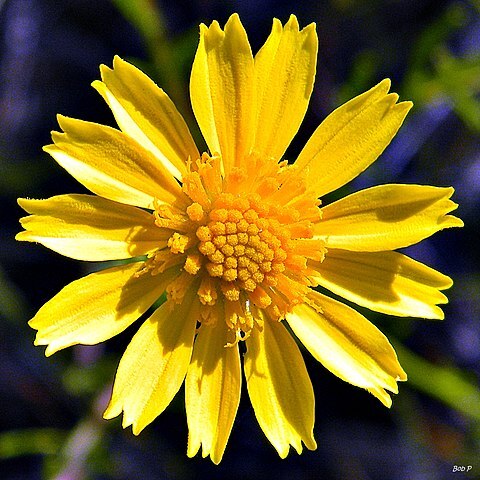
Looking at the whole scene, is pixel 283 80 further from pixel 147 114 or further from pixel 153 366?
pixel 153 366

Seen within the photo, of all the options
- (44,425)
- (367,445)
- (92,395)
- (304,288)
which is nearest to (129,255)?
(304,288)

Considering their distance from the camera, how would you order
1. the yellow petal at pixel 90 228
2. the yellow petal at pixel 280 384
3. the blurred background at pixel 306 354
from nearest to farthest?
1. the yellow petal at pixel 90 228
2. the yellow petal at pixel 280 384
3. the blurred background at pixel 306 354

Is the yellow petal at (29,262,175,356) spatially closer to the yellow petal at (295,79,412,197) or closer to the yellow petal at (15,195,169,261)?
the yellow petal at (15,195,169,261)

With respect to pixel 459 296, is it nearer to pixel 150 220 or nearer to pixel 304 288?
pixel 304 288

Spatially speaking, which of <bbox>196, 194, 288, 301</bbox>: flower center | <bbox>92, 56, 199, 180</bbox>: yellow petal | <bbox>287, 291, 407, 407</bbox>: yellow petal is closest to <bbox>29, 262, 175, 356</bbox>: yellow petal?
<bbox>196, 194, 288, 301</bbox>: flower center

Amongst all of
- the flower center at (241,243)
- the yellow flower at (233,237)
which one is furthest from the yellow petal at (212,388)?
the flower center at (241,243)

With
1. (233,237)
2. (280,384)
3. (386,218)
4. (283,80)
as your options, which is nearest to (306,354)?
(280,384)

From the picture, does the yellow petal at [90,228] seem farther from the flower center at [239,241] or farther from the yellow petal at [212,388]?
the yellow petal at [212,388]
